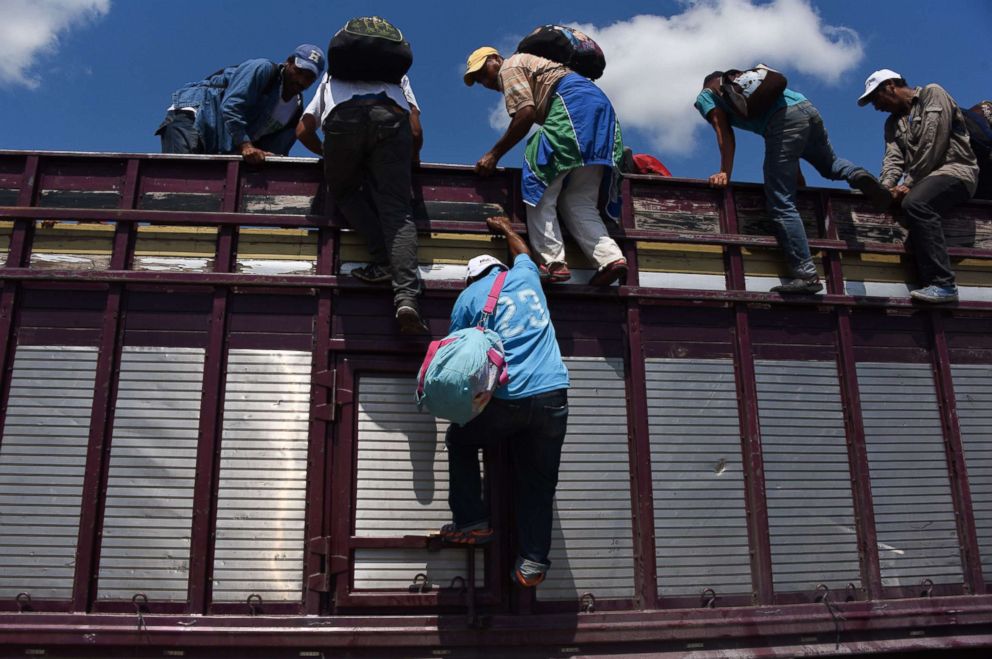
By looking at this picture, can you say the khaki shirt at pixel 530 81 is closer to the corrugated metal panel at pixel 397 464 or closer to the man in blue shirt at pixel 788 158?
the man in blue shirt at pixel 788 158

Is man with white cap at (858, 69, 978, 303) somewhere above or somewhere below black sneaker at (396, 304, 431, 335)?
above

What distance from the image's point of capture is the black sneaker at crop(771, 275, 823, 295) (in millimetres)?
4910

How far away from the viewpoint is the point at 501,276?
4.24m

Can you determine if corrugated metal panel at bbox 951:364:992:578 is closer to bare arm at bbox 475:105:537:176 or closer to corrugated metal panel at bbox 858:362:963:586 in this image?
corrugated metal panel at bbox 858:362:963:586

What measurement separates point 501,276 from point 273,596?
2181 millimetres

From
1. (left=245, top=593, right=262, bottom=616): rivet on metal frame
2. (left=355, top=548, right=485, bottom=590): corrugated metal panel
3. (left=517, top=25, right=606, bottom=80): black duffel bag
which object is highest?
(left=517, top=25, right=606, bottom=80): black duffel bag

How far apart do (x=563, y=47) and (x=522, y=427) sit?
9.22 feet

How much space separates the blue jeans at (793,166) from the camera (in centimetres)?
498

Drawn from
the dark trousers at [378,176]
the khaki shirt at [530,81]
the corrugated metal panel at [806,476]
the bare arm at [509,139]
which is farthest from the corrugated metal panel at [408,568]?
the khaki shirt at [530,81]

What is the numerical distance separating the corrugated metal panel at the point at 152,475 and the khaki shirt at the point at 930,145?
17.2 ft

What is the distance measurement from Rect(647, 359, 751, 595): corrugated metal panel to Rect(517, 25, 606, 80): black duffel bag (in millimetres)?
2244

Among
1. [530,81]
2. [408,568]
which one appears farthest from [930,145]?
[408,568]

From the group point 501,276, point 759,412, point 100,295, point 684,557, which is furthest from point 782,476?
point 100,295

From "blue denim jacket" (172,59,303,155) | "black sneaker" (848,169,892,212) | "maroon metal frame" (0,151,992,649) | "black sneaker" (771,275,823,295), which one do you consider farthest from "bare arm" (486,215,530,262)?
"black sneaker" (848,169,892,212)
